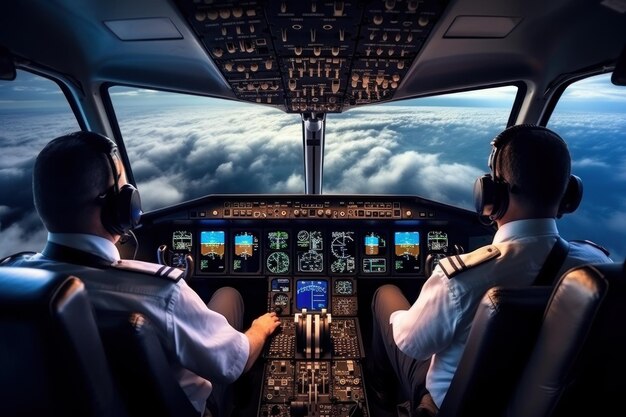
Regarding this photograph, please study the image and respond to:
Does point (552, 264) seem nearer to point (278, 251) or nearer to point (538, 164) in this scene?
point (538, 164)

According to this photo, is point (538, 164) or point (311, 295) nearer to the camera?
point (538, 164)

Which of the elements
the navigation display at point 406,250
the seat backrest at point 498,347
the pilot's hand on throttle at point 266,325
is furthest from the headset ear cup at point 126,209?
the navigation display at point 406,250

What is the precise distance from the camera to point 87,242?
126 centimetres

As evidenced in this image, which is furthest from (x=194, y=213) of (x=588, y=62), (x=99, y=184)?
(x=588, y=62)

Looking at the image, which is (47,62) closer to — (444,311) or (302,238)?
(302,238)

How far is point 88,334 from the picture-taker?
2.81ft

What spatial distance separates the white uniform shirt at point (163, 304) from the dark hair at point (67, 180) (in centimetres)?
6

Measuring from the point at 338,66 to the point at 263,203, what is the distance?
3.14 feet

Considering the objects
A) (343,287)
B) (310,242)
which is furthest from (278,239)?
(343,287)

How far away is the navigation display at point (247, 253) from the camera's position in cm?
281

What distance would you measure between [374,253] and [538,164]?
1602 millimetres

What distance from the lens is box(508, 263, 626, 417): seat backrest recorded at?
2.75 ft

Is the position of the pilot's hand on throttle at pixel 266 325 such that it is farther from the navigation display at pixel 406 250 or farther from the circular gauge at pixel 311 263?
the navigation display at pixel 406 250

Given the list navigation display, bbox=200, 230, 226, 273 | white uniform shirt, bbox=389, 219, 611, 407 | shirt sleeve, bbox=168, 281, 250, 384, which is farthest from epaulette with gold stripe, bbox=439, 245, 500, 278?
navigation display, bbox=200, 230, 226, 273
